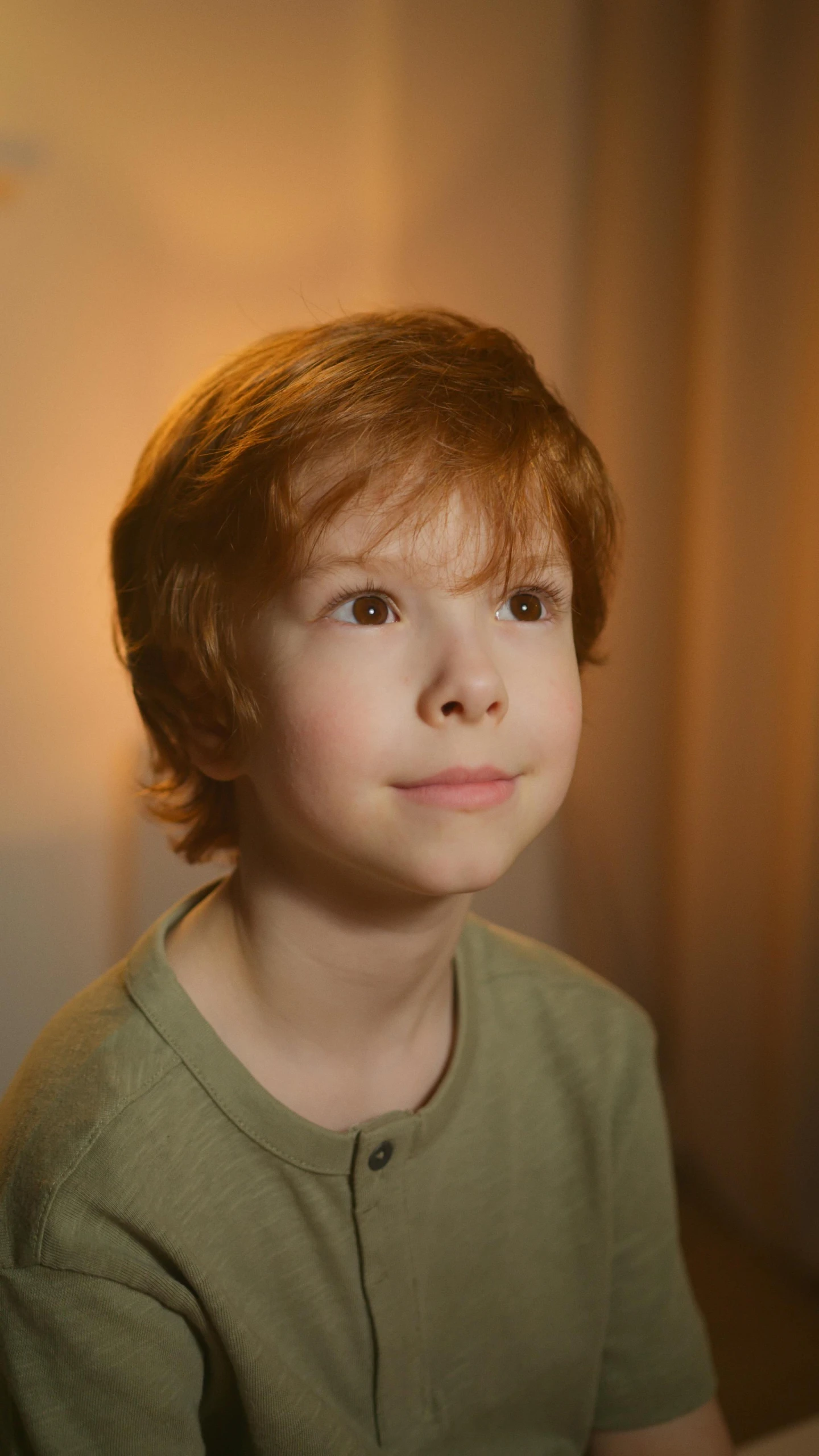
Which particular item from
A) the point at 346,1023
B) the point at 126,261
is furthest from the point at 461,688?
the point at 126,261

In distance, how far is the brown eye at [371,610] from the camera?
0.62m

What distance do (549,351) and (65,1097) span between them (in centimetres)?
133

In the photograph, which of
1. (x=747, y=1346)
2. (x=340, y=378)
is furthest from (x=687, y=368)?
(x=747, y=1346)

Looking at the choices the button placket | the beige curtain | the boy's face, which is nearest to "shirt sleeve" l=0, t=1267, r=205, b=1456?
the button placket

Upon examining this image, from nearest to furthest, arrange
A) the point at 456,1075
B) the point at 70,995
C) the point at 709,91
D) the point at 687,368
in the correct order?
1. the point at 456,1075
2. the point at 70,995
3. the point at 709,91
4. the point at 687,368

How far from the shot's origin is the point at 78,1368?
61cm

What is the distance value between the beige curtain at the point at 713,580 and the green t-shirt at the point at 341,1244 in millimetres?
713

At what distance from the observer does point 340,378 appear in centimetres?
64

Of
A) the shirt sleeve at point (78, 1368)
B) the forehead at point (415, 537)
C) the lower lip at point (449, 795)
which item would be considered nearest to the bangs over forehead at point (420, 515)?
the forehead at point (415, 537)

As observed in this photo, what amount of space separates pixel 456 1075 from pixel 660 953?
1.10m

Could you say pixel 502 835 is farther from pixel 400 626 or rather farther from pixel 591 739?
pixel 591 739

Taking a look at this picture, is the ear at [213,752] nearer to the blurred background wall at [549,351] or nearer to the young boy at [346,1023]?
the young boy at [346,1023]

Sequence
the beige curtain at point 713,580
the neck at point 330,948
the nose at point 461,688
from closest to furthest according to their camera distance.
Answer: the nose at point 461,688
the neck at point 330,948
the beige curtain at point 713,580

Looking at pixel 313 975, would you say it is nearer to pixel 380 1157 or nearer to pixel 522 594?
pixel 380 1157
